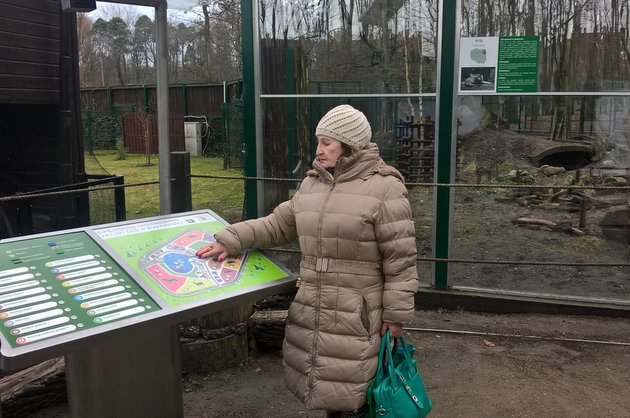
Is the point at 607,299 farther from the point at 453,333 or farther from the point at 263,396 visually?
the point at 263,396

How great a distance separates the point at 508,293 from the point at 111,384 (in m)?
3.57

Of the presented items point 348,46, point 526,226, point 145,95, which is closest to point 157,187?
point 145,95

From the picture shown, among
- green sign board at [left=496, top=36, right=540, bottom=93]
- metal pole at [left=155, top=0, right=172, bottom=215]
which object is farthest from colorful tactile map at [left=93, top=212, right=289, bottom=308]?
green sign board at [left=496, top=36, right=540, bottom=93]

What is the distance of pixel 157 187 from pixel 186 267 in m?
11.2

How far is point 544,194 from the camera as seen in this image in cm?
496

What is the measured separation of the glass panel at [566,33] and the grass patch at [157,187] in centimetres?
486

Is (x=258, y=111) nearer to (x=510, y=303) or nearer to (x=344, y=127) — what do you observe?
(x=510, y=303)

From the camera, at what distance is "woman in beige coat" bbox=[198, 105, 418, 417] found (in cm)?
229

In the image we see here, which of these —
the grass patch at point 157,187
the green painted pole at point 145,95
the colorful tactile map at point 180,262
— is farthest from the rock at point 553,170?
the green painted pole at point 145,95

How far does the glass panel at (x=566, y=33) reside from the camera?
15.1 ft

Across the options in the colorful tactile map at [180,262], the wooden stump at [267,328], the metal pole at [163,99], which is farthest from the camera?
the wooden stump at [267,328]

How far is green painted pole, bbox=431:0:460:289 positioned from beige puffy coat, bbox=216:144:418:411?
260 centimetres

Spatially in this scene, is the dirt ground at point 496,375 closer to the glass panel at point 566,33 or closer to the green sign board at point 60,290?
the green sign board at point 60,290

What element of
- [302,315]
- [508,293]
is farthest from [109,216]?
[302,315]
